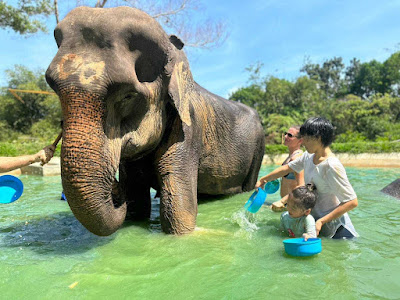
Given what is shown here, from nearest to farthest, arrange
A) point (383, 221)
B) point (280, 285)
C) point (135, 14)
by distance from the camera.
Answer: point (280, 285), point (135, 14), point (383, 221)

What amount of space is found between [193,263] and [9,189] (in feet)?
6.98

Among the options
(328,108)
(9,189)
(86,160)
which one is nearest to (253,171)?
(9,189)

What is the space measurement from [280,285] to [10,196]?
277 cm

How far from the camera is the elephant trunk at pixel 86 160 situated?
7.68 ft

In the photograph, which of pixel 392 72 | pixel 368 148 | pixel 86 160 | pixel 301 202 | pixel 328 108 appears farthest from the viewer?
pixel 392 72

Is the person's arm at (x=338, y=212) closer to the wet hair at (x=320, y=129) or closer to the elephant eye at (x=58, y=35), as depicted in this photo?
the wet hair at (x=320, y=129)

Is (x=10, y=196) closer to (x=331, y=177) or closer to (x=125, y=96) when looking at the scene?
(x=125, y=96)

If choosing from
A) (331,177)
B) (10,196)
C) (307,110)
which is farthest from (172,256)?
(307,110)

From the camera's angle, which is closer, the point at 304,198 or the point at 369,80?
the point at 304,198

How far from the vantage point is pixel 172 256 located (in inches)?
109

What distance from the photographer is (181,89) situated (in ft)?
11.6

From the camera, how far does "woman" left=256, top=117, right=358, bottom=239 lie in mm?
3076

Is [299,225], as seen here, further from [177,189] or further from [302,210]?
[177,189]

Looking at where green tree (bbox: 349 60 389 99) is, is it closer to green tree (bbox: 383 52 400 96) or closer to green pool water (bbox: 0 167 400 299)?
green tree (bbox: 383 52 400 96)
